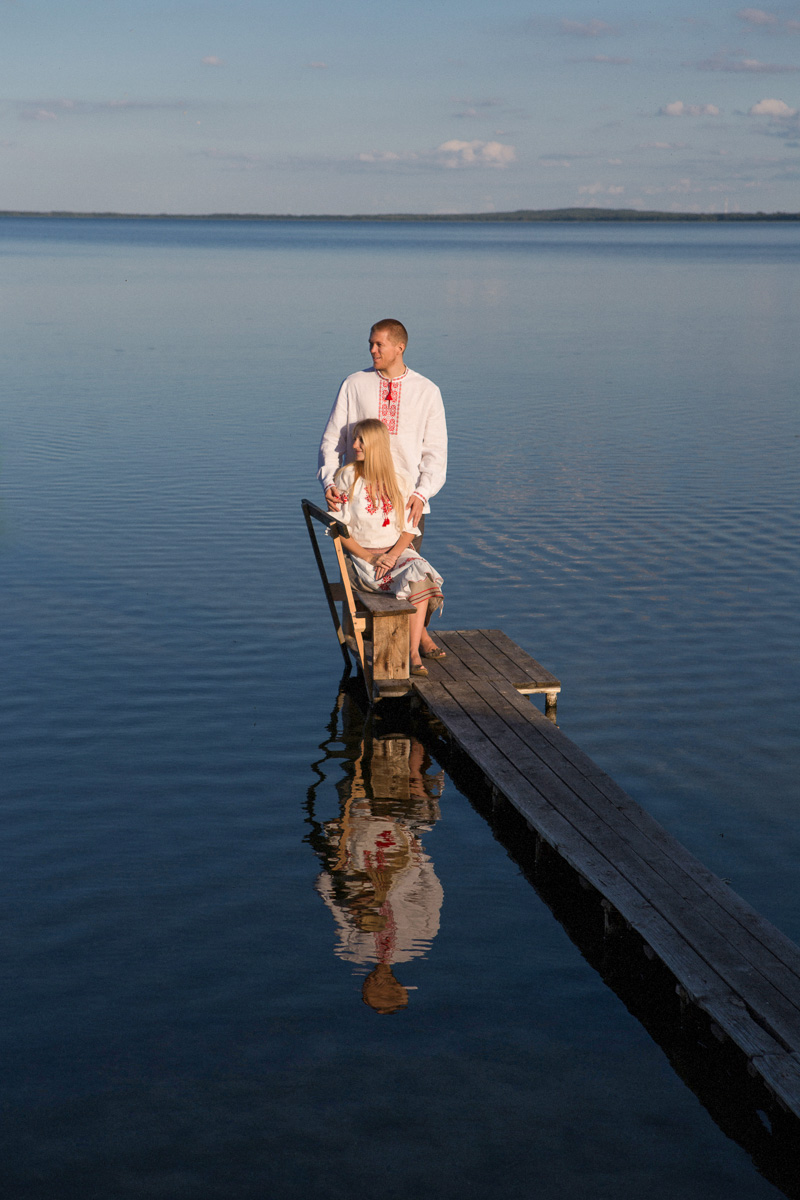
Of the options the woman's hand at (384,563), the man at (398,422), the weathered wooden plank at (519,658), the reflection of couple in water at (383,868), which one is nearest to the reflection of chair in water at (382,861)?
the reflection of couple in water at (383,868)

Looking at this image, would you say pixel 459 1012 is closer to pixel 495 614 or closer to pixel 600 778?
pixel 600 778

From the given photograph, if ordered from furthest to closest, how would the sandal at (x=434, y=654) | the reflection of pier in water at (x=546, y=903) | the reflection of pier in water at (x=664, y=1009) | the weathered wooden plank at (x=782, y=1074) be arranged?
the sandal at (x=434, y=654)
the reflection of pier in water at (x=546, y=903)
the reflection of pier in water at (x=664, y=1009)
the weathered wooden plank at (x=782, y=1074)

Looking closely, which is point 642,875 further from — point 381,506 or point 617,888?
point 381,506

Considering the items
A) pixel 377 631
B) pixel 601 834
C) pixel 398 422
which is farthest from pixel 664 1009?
pixel 398 422

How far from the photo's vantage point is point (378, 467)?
8312 mm

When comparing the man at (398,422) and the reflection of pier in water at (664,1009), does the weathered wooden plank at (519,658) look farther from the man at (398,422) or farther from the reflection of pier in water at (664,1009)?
the reflection of pier in water at (664,1009)

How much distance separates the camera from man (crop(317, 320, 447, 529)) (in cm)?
850

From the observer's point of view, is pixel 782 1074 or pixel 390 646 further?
pixel 390 646

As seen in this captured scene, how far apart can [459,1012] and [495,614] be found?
5.79 metres

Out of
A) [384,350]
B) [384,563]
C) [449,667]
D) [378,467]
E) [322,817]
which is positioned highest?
[384,350]

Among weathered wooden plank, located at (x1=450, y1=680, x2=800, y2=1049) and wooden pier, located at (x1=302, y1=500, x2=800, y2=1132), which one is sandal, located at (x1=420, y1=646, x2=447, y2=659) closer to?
wooden pier, located at (x1=302, y1=500, x2=800, y2=1132)

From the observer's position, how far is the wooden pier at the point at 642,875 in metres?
4.46

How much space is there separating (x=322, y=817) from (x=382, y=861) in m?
0.63

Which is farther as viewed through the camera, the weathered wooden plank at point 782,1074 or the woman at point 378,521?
the woman at point 378,521
